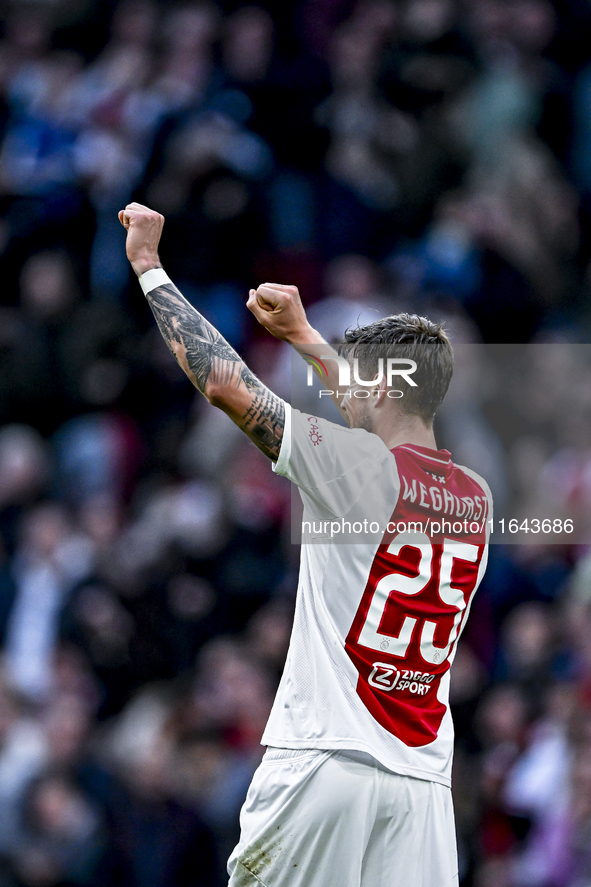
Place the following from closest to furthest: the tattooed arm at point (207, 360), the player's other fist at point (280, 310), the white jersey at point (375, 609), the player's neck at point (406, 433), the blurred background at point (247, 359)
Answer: the tattooed arm at point (207, 360), the white jersey at point (375, 609), the player's neck at point (406, 433), the player's other fist at point (280, 310), the blurred background at point (247, 359)

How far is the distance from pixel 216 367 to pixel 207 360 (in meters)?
0.03

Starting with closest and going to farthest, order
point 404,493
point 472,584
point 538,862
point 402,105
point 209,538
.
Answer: point 404,493
point 472,584
point 538,862
point 209,538
point 402,105

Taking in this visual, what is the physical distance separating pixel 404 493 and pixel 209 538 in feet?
14.1

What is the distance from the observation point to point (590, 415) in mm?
7703

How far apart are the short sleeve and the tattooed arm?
0.13 feet

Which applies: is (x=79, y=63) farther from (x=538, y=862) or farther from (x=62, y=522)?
(x=538, y=862)

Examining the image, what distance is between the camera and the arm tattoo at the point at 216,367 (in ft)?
9.75

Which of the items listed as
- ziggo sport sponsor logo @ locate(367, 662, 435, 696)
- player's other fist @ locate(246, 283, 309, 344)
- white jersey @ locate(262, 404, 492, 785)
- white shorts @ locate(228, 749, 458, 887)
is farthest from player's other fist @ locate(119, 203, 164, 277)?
white shorts @ locate(228, 749, 458, 887)

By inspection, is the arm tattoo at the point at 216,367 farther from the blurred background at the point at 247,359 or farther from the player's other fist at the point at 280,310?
the blurred background at the point at 247,359

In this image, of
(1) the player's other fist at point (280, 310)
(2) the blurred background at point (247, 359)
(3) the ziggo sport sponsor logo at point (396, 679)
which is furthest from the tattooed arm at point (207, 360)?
(2) the blurred background at point (247, 359)

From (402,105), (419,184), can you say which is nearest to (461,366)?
(419,184)

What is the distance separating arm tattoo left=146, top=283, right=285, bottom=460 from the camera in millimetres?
2973

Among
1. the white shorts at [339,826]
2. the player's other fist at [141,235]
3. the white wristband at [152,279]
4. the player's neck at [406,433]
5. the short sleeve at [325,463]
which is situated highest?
the player's other fist at [141,235]

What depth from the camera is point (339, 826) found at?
312 cm
